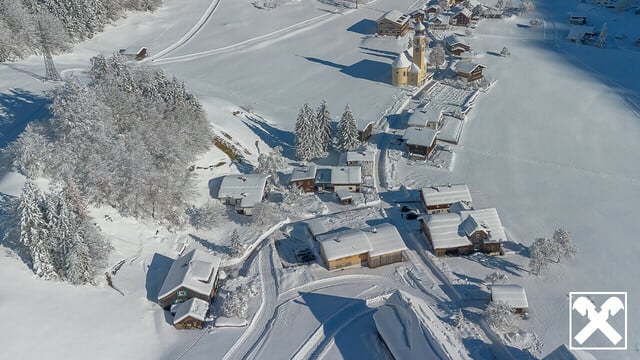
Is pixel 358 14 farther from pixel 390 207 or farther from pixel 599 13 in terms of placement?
pixel 390 207

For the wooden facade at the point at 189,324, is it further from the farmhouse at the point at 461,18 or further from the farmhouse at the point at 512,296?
the farmhouse at the point at 461,18

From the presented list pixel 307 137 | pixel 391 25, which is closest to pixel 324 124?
pixel 307 137

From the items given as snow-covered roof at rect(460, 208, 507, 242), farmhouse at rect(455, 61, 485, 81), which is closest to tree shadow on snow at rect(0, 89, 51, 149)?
snow-covered roof at rect(460, 208, 507, 242)

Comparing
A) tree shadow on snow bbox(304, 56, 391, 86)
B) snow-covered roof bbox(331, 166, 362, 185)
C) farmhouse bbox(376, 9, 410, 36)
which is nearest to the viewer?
snow-covered roof bbox(331, 166, 362, 185)

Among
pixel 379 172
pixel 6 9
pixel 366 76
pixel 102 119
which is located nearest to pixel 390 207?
pixel 379 172

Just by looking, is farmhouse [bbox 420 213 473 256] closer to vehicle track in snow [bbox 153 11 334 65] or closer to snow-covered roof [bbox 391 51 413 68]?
snow-covered roof [bbox 391 51 413 68]

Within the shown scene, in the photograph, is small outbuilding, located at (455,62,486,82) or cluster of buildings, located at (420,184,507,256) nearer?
cluster of buildings, located at (420,184,507,256)

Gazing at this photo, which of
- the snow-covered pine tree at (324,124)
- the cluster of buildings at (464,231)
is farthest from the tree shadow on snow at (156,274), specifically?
the snow-covered pine tree at (324,124)

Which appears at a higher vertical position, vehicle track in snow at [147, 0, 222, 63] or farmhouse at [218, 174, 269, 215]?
vehicle track in snow at [147, 0, 222, 63]
